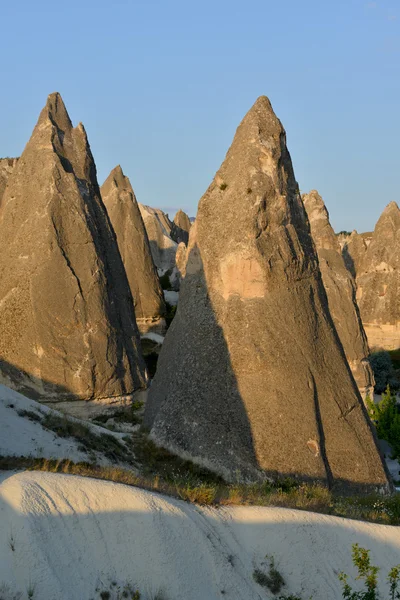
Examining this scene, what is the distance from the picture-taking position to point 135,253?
2802 centimetres

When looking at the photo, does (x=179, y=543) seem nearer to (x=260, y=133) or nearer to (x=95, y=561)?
(x=95, y=561)

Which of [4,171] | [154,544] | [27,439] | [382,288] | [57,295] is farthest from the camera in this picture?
[382,288]

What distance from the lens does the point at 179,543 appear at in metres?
6.62

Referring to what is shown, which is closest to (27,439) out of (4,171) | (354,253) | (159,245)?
(4,171)

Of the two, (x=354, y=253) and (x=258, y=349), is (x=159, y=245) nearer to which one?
(x=354, y=253)

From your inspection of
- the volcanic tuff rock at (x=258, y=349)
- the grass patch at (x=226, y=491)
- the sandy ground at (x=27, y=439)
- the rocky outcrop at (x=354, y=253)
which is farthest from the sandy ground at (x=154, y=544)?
the rocky outcrop at (x=354, y=253)

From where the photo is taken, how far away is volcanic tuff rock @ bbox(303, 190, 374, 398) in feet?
63.8

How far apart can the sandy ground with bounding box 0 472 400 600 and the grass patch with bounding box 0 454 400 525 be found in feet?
1.21

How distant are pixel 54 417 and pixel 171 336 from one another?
2.05 meters

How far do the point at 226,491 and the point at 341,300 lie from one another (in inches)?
475

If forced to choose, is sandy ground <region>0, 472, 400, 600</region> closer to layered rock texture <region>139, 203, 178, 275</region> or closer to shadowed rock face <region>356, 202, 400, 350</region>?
shadowed rock face <region>356, 202, 400, 350</region>

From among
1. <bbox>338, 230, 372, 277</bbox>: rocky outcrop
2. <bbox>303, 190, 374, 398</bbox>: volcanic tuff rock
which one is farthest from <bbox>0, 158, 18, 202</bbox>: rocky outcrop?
<bbox>338, 230, 372, 277</bbox>: rocky outcrop

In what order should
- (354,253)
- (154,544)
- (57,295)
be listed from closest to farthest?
(154,544) → (57,295) → (354,253)

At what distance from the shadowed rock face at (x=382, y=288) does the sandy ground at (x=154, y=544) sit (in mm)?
23474
